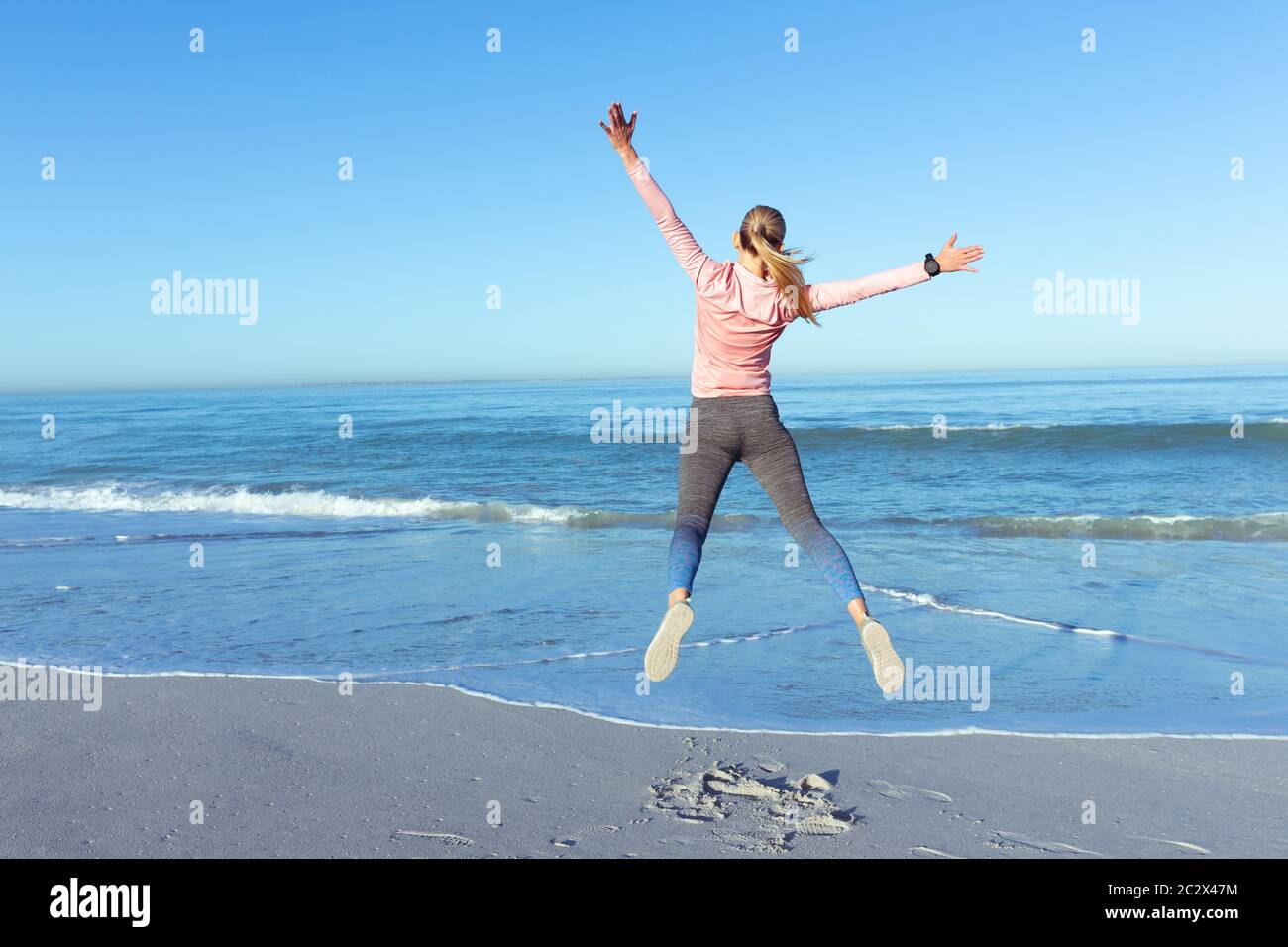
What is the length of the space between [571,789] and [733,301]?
2272 millimetres

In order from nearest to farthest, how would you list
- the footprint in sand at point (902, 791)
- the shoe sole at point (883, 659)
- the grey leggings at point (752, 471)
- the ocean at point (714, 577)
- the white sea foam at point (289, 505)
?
the shoe sole at point (883, 659), the grey leggings at point (752, 471), the footprint in sand at point (902, 791), the ocean at point (714, 577), the white sea foam at point (289, 505)

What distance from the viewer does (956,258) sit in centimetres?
374

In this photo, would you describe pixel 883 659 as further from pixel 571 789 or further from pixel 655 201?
pixel 655 201

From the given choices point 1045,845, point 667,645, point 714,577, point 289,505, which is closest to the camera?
point 1045,845

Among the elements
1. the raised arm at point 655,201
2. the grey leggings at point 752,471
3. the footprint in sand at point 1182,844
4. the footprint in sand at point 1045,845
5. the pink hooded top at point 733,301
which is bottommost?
the footprint in sand at point 1182,844

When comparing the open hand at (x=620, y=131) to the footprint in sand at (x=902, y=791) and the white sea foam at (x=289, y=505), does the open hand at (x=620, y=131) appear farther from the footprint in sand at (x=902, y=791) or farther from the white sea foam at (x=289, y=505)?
the white sea foam at (x=289, y=505)

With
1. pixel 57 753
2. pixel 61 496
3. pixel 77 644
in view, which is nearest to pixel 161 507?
pixel 61 496

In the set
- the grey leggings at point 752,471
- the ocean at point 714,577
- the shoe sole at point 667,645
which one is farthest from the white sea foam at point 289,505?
the shoe sole at point 667,645

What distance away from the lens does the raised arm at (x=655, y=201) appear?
3.83 m

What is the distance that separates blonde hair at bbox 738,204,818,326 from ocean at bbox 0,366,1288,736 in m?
2.44

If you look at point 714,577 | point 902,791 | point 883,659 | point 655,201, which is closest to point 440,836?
point 883,659

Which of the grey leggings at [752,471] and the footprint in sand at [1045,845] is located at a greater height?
the grey leggings at [752,471]

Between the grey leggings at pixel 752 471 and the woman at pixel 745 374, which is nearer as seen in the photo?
the woman at pixel 745 374

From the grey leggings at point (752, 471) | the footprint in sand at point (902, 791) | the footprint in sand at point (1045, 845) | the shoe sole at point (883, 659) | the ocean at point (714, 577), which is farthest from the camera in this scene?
the ocean at point (714, 577)
